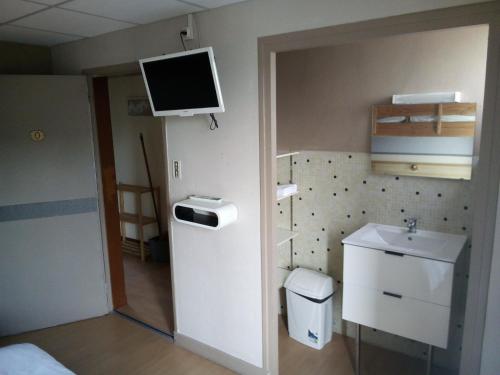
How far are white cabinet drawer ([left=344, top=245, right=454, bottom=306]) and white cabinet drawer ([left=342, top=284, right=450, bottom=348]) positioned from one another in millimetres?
43

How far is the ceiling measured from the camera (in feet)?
6.90

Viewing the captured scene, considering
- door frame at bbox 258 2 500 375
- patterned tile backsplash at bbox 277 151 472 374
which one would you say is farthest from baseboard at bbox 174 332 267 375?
door frame at bbox 258 2 500 375

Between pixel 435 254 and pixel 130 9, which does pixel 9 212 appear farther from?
pixel 435 254

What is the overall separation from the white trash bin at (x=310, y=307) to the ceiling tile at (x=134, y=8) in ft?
6.36

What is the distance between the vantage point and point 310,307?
2812 mm

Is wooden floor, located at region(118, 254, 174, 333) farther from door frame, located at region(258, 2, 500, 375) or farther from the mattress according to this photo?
door frame, located at region(258, 2, 500, 375)

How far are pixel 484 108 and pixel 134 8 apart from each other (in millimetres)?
1814

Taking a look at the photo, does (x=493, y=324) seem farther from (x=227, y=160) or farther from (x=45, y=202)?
(x=45, y=202)

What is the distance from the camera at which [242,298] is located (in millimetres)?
2465

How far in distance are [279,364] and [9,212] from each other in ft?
7.43

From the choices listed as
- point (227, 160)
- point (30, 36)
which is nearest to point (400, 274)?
point (227, 160)

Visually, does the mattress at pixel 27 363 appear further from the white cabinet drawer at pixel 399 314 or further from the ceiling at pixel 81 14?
the ceiling at pixel 81 14

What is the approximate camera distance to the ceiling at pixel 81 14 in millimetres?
2104

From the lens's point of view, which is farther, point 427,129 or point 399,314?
point 427,129
